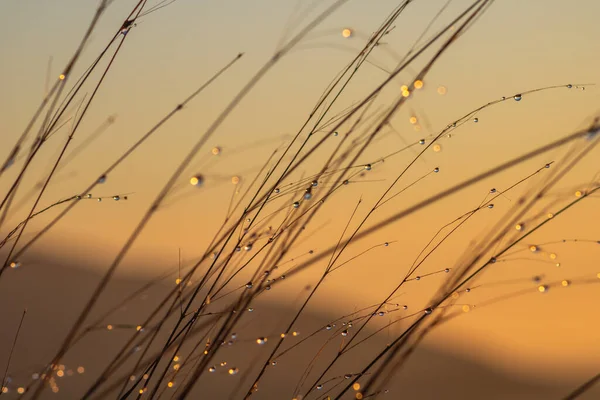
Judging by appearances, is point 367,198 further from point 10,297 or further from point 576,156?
point 10,297

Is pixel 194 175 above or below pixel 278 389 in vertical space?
above

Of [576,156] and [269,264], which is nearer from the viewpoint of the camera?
[269,264]

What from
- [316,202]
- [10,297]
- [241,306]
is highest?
[10,297]

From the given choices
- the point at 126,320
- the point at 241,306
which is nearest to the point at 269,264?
the point at 241,306

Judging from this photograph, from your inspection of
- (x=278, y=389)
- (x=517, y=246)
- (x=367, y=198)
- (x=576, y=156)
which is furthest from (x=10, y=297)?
(x=576, y=156)

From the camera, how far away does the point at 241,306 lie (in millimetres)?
780

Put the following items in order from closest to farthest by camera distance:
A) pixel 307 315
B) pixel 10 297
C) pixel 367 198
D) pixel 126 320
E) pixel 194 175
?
pixel 194 175, pixel 367 198, pixel 307 315, pixel 126 320, pixel 10 297

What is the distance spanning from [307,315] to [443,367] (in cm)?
31

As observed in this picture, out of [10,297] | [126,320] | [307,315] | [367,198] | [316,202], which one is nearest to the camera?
[316,202]

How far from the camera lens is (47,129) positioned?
83 cm

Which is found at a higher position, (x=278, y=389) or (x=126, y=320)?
(x=126, y=320)

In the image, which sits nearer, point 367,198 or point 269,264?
point 269,264

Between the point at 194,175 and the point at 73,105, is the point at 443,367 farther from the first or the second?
the point at 73,105

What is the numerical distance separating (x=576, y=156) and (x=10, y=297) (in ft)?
4.27
